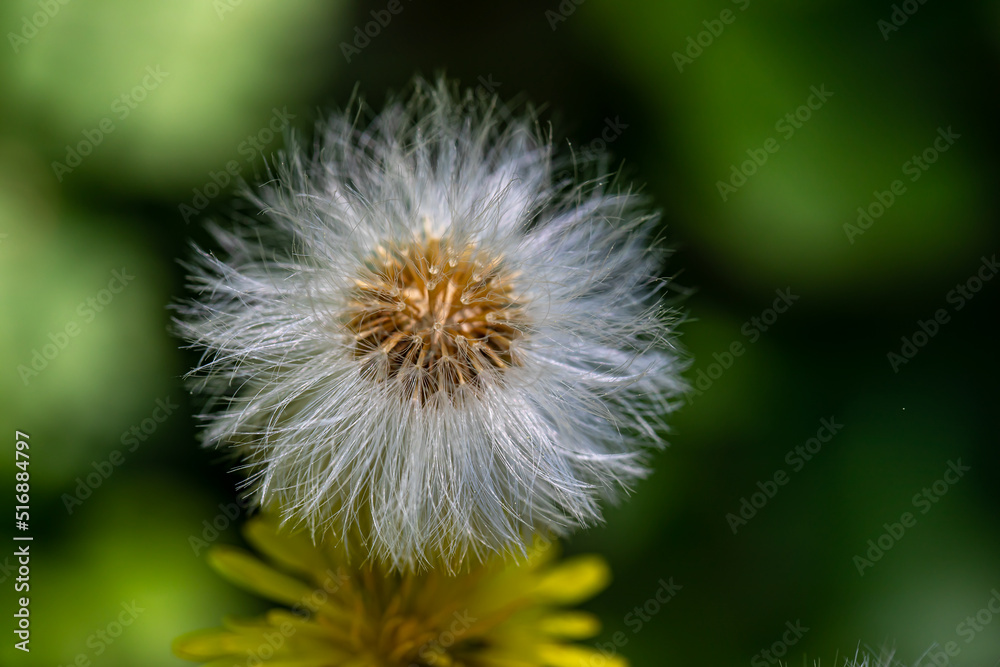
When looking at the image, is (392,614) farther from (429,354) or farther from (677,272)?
(677,272)

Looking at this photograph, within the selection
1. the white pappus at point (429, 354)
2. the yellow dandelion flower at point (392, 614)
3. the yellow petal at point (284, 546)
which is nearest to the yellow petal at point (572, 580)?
the yellow dandelion flower at point (392, 614)

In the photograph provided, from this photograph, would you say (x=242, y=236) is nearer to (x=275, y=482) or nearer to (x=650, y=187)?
(x=275, y=482)

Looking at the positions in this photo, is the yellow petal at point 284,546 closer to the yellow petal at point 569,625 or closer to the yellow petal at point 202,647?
the yellow petal at point 202,647

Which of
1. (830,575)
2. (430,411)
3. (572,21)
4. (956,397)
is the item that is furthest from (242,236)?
(956,397)

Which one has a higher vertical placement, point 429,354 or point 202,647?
point 429,354

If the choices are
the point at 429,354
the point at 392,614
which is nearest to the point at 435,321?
the point at 429,354

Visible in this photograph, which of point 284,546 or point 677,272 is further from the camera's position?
point 677,272

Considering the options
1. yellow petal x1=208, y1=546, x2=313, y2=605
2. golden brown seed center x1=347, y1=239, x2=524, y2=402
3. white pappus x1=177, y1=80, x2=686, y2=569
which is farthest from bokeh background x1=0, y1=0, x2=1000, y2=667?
golden brown seed center x1=347, y1=239, x2=524, y2=402
